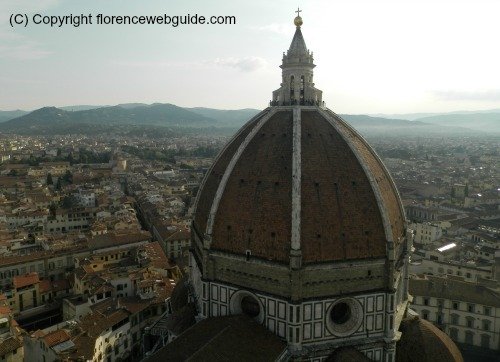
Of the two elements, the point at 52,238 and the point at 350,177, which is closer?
the point at 350,177

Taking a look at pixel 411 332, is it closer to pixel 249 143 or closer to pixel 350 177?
pixel 350 177

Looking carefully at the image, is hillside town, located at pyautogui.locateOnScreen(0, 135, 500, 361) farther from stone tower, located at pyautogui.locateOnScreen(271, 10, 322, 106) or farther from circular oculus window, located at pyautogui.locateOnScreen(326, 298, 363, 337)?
stone tower, located at pyautogui.locateOnScreen(271, 10, 322, 106)

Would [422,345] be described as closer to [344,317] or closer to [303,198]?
[344,317]

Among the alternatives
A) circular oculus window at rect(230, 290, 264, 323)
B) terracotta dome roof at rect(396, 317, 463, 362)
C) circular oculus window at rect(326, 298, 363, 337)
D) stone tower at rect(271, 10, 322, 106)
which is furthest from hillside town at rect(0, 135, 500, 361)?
stone tower at rect(271, 10, 322, 106)

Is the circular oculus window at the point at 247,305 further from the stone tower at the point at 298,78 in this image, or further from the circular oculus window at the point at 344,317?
the stone tower at the point at 298,78

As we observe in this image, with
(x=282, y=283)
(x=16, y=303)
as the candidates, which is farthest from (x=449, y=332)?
(x=16, y=303)

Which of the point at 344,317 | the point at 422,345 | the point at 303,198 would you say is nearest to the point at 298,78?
the point at 303,198
